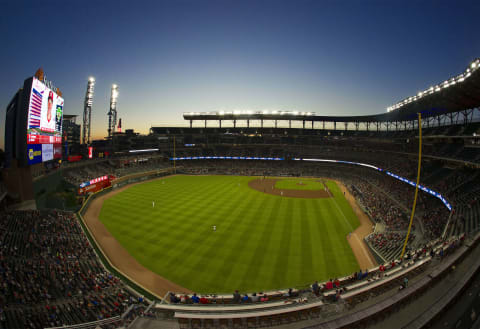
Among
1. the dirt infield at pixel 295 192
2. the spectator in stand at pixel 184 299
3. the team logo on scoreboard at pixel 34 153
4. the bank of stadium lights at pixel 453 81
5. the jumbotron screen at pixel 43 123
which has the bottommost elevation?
the spectator in stand at pixel 184 299

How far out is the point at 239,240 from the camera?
22016mm

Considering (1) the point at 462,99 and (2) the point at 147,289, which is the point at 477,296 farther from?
(1) the point at 462,99

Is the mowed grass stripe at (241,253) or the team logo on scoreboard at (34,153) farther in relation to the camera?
the team logo on scoreboard at (34,153)

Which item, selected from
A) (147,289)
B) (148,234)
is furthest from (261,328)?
(148,234)

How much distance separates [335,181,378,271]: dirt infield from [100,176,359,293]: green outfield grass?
565mm

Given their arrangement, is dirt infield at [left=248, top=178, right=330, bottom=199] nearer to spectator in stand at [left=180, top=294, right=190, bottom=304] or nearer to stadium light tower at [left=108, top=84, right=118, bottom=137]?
spectator in stand at [left=180, top=294, right=190, bottom=304]

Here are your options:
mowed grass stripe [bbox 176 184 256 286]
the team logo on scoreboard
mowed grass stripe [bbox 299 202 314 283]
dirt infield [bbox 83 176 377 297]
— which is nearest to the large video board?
the team logo on scoreboard

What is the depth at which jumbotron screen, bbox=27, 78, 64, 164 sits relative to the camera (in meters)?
22.5

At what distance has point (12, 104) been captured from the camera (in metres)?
26.1

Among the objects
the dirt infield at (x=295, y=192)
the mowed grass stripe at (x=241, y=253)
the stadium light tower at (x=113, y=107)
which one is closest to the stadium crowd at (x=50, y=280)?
the mowed grass stripe at (x=241, y=253)

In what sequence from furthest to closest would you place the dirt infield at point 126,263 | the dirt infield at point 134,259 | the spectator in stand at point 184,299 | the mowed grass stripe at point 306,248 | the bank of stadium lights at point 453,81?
the bank of stadium lights at point 453,81 < the mowed grass stripe at point 306,248 < the dirt infield at point 134,259 < the dirt infield at point 126,263 < the spectator in stand at point 184,299

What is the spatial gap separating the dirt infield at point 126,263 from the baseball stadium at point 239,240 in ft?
0.38

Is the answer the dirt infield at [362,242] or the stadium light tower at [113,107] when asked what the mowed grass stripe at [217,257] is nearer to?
the dirt infield at [362,242]

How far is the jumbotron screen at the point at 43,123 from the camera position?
73.8ft
